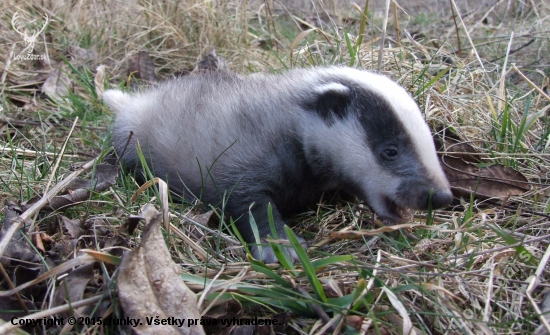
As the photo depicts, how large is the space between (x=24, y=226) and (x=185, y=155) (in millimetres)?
1161

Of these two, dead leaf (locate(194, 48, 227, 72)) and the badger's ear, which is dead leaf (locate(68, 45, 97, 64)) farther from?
the badger's ear

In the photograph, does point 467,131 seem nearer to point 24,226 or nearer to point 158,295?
point 158,295

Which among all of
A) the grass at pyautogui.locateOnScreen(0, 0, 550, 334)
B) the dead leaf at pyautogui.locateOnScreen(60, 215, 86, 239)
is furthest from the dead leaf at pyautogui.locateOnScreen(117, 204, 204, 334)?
the dead leaf at pyautogui.locateOnScreen(60, 215, 86, 239)

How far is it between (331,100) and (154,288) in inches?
62.0

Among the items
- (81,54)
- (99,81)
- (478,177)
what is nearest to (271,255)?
(478,177)

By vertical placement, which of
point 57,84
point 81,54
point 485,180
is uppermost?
point 81,54

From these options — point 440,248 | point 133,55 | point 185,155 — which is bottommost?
point 440,248

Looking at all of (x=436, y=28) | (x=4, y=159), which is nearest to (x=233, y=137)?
(x=4, y=159)

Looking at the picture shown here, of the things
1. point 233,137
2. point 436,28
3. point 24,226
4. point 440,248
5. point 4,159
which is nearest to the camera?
point 24,226

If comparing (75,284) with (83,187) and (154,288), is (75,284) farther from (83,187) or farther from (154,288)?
(83,187)

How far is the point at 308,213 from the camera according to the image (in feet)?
11.4

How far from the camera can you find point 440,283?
96.2 inches

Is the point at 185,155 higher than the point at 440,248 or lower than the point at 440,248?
higher

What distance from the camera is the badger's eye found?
301 cm
